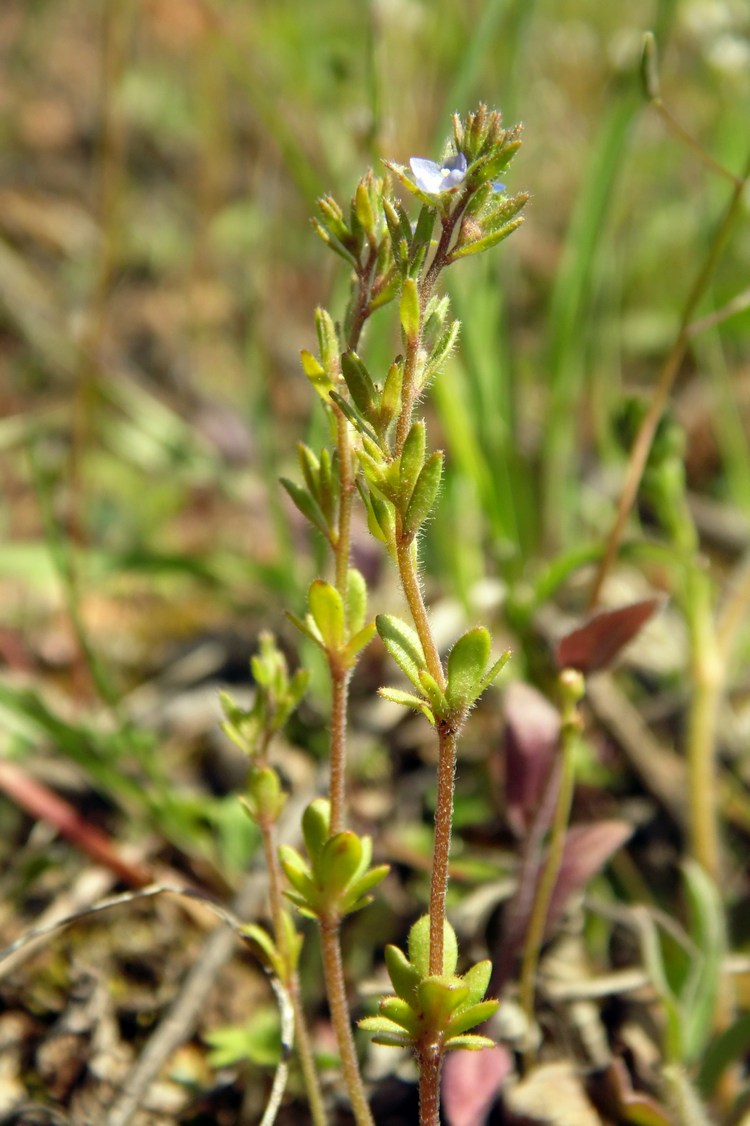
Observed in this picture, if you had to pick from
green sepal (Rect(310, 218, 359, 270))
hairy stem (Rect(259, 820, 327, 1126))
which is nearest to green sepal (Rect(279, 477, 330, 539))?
green sepal (Rect(310, 218, 359, 270))

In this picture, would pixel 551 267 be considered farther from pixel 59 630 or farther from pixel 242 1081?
pixel 242 1081

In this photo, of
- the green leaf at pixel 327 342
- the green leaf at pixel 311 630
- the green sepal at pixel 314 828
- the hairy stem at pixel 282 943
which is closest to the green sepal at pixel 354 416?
the green leaf at pixel 327 342

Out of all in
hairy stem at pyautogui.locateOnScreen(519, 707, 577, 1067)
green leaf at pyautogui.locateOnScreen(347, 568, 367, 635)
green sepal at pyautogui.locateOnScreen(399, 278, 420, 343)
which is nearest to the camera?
green sepal at pyautogui.locateOnScreen(399, 278, 420, 343)

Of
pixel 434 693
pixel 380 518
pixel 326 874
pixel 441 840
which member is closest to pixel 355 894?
pixel 326 874

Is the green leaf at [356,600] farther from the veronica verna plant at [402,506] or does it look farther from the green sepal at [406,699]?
the green sepal at [406,699]

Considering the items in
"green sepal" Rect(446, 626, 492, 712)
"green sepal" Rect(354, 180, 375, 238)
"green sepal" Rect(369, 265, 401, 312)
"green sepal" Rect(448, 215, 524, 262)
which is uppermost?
"green sepal" Rect(354, 180, 375, 238)

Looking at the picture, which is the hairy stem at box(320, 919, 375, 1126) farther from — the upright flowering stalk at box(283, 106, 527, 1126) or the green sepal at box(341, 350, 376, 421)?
the green sepal at box(341, 350, 376, 421)
